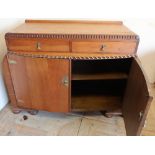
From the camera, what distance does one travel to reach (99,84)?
1620 millimetres

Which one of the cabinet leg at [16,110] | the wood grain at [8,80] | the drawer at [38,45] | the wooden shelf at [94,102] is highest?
the drawer at [38,45]

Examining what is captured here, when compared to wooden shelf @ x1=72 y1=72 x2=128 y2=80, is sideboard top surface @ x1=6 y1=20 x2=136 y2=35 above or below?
above

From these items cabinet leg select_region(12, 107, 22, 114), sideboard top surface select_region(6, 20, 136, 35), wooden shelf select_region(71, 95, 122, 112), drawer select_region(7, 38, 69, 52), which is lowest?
cabinet leg select_region(12, 107, 22, 114)

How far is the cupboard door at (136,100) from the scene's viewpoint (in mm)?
892

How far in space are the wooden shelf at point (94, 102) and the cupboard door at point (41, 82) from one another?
4.7 inches

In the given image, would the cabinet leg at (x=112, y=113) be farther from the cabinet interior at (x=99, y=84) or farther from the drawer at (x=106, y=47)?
the drawer at (x=106, y=47)

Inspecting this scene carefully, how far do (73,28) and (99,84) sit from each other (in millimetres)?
597

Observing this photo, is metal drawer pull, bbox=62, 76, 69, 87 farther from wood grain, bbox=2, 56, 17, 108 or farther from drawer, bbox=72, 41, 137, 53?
wood grain, bbox=2, 56, 17, 108

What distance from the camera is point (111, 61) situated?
4.84ft

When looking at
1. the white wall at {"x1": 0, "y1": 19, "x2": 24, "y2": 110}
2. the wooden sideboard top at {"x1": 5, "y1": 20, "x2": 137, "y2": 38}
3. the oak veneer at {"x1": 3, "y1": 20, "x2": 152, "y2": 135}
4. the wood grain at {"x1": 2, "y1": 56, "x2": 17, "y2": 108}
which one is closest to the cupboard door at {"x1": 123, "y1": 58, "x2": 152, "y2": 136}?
the oak veneer at {"x1": 3, "y1": 20, "x2": 152, "y2": 135}

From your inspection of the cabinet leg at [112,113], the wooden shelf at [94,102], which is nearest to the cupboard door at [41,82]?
the wooden shelf at [94,102]

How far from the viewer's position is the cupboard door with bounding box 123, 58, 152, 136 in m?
0.89

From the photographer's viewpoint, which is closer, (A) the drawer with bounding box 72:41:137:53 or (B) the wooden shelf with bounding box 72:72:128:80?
(A) the drawer with bounding box 72:41:137:53
